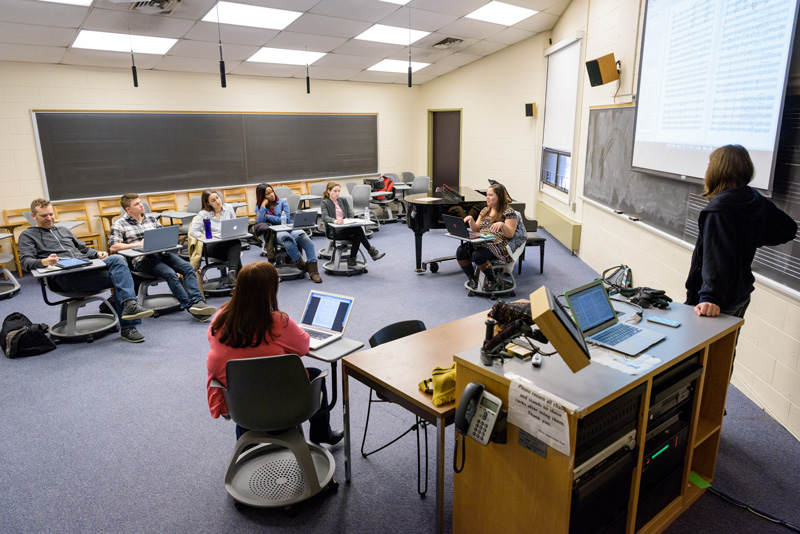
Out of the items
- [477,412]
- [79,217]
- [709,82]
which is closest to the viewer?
[477,412]

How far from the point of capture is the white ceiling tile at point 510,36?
7.56m

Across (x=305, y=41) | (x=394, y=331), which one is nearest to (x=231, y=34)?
(x=305, y=41)

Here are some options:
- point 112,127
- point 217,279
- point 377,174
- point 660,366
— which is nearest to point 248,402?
point 660,366

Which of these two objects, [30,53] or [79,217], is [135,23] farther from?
[79,217]

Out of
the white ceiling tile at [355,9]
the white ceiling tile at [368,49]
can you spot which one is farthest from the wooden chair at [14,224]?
the white ceiling tile at [368,49]

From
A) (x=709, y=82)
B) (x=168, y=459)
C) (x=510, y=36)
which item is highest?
(x=510, y=36)

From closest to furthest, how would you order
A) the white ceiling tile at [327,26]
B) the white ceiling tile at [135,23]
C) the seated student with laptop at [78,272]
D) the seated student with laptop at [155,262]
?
the seated student with laptop at [78,272], the seated student with laptop at [155,262], the white ceiling tile at [135,23], the white ceiling tile at [327,26]

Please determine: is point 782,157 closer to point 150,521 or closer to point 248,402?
point 248,402

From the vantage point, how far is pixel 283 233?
19.9ft

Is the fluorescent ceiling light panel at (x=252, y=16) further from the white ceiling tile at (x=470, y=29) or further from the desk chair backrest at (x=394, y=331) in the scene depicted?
the desk chair backrest at (x=394, y=331)

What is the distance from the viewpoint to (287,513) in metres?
2.32

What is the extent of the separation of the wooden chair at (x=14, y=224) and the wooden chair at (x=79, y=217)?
412 mm

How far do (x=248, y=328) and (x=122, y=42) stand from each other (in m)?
5.58

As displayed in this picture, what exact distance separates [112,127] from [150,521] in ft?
21.0
